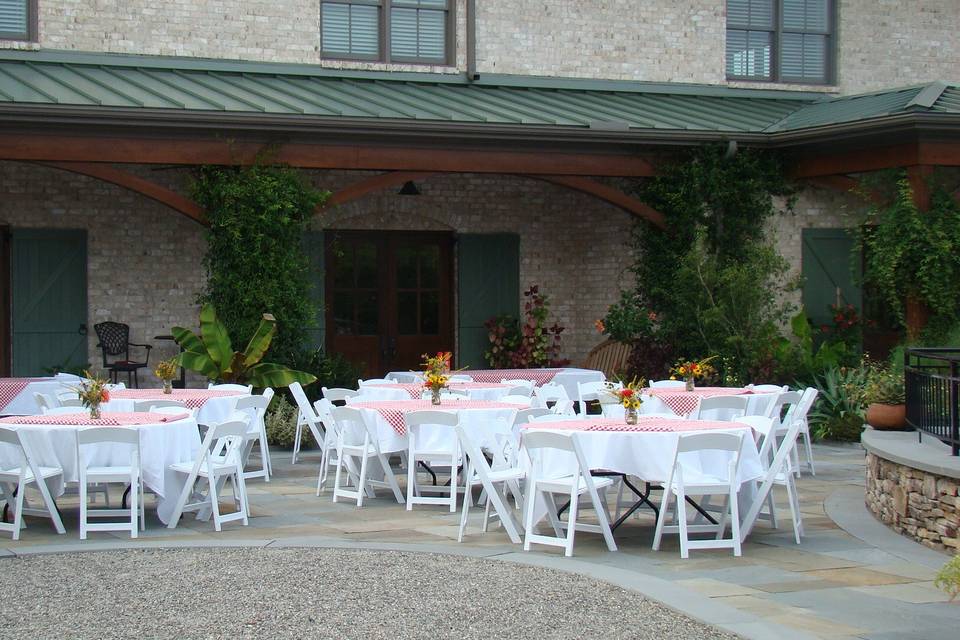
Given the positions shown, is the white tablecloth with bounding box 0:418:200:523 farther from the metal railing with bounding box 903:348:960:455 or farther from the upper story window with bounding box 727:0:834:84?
the upper story window with bounding box 727:0:834:84

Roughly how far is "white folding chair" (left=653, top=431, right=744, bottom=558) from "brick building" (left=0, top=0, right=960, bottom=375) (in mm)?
7769

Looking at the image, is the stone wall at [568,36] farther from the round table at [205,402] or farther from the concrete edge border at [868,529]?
the concrete edge border at [868,529]

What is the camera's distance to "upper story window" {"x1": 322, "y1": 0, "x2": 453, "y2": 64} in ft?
57.4

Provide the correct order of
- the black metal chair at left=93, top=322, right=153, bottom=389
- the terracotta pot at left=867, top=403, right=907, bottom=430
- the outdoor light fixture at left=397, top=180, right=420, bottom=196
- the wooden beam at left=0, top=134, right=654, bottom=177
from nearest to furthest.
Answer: the terracotta pot at left=867, top=403, right=907, bottom=430 < the wooden beam at left=0, top=134, right=654, bottom=177 < the black metal chair at left=93, top=322, right=153, bottom=389 < the outdoor light fixture at left=397, top=180, right=420, bottom=196

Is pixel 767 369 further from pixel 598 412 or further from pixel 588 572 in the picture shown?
pixel 588 572

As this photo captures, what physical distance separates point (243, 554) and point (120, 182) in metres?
7.54

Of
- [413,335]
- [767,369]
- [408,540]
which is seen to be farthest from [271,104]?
[408,540]

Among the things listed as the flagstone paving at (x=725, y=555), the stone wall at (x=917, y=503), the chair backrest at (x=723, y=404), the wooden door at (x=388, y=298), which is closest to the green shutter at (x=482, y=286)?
the wooden door at (x=388, y=298)

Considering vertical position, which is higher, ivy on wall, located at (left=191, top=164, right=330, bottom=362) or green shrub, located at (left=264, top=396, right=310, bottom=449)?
ivy on wall, located at (left=191, top=164, right=330, bottom=362)

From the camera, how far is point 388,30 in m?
17.6

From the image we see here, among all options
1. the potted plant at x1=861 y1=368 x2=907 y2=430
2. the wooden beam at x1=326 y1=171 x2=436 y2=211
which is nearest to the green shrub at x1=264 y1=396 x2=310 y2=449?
the wooden beam at x1=326 y1=171 x2=436 y2=211

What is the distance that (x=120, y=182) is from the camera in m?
14.0
